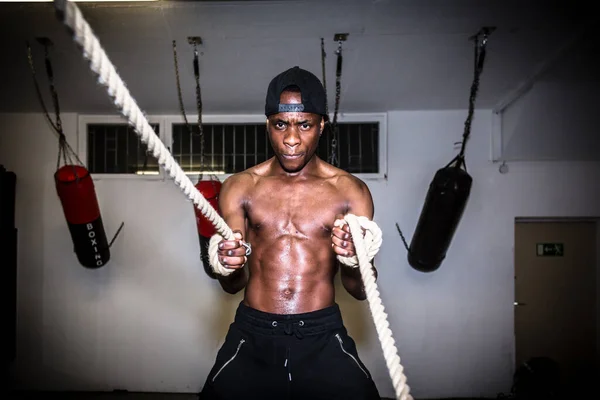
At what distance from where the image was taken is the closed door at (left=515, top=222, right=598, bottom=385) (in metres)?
4.21

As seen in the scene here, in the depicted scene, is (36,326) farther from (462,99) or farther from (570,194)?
(570,194)

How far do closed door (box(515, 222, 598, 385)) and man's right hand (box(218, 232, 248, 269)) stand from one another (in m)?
3.92

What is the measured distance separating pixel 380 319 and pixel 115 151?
→ 13.3 ft

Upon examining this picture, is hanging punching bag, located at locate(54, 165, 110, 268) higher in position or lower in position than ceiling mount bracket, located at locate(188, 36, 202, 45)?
lower

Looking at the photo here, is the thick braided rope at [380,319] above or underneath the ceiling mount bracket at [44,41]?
underneath

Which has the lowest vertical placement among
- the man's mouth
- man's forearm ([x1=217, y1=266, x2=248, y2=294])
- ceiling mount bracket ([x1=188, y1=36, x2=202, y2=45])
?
man's forearm ([x1=217, y1=266, x2=248, y2=294])

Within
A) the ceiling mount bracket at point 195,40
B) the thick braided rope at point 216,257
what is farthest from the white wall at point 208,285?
the thick braided rope at point 216,257

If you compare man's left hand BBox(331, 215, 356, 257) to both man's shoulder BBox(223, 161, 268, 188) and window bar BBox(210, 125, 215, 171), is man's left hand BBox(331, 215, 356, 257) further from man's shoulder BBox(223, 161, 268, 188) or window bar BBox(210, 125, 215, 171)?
window bar BBox(210, 125, 215, 171)

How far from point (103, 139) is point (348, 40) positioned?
308cm

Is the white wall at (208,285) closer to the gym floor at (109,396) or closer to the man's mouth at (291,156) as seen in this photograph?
the gym floor at (109,396)

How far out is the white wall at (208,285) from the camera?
4086mm

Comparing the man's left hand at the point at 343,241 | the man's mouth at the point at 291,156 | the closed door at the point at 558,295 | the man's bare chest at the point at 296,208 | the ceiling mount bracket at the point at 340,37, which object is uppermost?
the ceiling mount bracket at the point at 340,37

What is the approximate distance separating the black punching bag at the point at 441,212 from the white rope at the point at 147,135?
7.33 ft

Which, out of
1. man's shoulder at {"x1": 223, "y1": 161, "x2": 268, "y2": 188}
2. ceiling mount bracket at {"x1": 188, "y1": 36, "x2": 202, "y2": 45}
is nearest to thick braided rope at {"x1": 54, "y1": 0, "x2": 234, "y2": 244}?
man's shoulder at {"x1": 223, "y1": 161, "x2": 268, "y2": 188}
